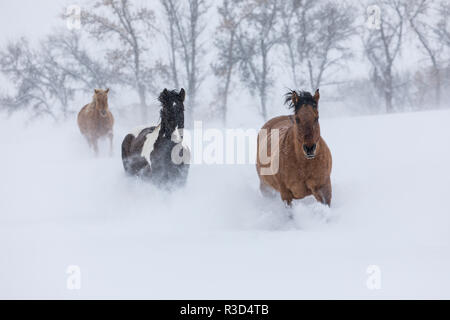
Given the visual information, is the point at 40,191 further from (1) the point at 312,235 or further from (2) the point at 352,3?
(2) the point at 352,3

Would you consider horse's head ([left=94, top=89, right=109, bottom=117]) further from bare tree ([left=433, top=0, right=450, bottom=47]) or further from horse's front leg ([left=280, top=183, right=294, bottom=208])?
bare tree ([left=433, top=0, right=450, bottom=47])

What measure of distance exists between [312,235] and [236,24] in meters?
14.8

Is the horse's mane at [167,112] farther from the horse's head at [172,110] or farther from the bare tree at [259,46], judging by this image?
the bare tree at [259,46]

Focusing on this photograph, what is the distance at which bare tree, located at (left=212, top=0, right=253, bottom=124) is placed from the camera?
17.7 meters

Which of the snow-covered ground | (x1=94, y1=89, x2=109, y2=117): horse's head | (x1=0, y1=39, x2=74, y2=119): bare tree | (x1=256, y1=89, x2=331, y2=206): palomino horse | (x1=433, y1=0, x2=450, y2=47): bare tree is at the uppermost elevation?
(x1=433, y1=0, x2=450, y2=47): bare tree

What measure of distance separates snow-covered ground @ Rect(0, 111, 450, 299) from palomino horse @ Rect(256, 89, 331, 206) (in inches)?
12.1

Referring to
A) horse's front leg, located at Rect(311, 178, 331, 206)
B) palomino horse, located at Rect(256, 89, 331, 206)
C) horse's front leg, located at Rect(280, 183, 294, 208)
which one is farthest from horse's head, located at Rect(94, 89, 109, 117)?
horse's front leg, located at Rect(311, 178, 331, 206)

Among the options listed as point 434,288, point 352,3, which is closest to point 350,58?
point 352,3

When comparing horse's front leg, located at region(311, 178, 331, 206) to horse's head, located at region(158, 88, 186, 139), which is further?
horse's head, located at region(158, 88, 186, 139)

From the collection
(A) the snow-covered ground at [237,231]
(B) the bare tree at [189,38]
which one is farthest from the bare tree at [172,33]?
(A) the snow-covered ground at [237,231]

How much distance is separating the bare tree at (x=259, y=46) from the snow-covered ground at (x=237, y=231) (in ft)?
28.3

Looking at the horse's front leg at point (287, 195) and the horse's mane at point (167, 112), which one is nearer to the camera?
the horse's front leg at point (287, 195)

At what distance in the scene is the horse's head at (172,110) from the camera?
6340mm

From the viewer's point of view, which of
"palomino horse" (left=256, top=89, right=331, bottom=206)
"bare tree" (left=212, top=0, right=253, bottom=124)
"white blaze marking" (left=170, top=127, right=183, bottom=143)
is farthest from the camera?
"bare tree" (left=212, top=0, right=253, bottom=124)
